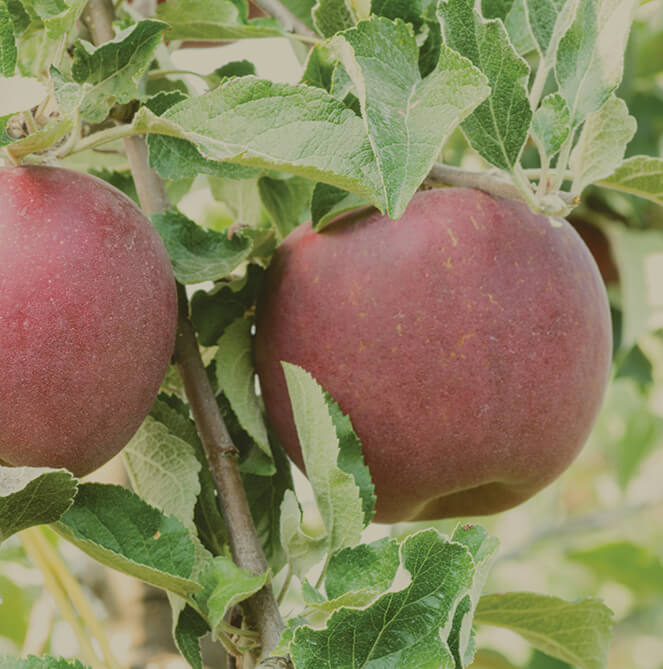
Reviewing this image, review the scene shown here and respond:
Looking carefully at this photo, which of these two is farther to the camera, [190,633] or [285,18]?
[285,18]

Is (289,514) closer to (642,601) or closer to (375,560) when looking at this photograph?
(375,560)

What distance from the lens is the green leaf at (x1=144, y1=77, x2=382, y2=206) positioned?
0.51 meters

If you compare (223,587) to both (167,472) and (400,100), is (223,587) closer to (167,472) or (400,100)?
(167,472)

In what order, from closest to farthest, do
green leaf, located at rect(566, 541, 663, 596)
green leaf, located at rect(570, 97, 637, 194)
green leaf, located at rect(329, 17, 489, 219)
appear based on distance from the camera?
green leaf, located at rect(329, 17, 489, 219) → green leaf, located at rect(570, 97, 637, 194) → green leaf, located at rect(566, 541, 663, 596)

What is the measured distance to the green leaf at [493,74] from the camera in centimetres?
56

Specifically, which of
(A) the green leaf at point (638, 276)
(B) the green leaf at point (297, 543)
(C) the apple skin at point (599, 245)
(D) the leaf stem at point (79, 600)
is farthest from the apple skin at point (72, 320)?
(C) the apple skin at point (599, 245)

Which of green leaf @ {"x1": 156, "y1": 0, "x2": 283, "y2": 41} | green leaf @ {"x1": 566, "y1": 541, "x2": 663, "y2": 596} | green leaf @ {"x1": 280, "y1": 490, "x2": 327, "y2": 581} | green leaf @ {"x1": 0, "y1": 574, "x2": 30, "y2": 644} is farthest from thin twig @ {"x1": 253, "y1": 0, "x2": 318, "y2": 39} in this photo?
green leaf @ {"x1": 566, "y1": 541, "x2": 663, "y2": 596}

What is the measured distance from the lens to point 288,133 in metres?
0.53

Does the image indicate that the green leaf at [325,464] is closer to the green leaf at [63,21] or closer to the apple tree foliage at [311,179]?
the apple tree foliage at [311,179]

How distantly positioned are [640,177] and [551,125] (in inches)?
4.7

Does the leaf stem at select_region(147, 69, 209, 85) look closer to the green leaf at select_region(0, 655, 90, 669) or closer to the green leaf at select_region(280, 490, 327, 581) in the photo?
the green leaf at select_region(280, 490, 327, 581)

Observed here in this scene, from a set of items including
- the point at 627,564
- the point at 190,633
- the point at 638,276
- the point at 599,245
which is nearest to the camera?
the point at 190,633

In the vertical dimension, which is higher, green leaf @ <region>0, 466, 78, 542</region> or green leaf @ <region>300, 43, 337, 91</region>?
green leaf @ <region>300, 43, 337, 91</region>

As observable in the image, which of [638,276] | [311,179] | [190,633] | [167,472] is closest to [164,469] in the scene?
[167,472]
